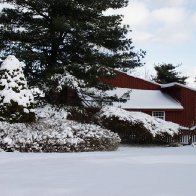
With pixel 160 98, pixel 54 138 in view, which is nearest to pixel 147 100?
pixel 160 98

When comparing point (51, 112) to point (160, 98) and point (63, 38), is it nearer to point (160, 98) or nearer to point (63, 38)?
point (63, 38)

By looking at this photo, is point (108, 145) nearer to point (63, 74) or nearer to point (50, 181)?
point (63, 74)

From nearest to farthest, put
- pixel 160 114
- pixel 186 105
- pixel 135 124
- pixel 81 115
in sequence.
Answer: pixel 135 124
pixel 81 115
pixel 160 114
pixel 186 105

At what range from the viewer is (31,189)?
7.78 metres

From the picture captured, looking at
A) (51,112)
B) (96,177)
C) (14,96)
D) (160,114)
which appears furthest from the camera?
(160,114)

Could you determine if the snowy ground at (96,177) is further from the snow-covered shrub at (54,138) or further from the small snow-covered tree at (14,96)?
the small snow-covered tree at (14,96)

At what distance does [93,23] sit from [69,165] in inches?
491

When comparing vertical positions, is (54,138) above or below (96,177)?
above

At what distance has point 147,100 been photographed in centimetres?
3112

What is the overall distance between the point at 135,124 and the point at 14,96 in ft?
22.3

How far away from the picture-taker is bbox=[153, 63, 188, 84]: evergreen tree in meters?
48.6

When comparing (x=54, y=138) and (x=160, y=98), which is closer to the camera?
(x=54, y=138)

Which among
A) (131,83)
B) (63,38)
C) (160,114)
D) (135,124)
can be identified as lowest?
(135,124)

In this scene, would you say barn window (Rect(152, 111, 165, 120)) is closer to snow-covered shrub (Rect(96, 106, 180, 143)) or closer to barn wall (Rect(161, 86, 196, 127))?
barn wall (Rect(161, 86, 196, 127))
